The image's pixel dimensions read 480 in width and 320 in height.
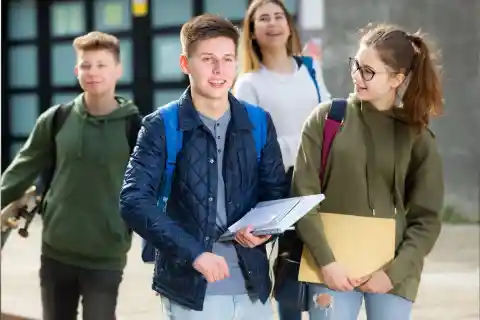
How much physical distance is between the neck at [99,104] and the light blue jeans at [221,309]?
1.26 metres

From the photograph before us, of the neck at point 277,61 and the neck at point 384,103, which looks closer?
the neck at point 384,103

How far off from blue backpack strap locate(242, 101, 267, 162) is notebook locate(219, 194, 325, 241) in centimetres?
17

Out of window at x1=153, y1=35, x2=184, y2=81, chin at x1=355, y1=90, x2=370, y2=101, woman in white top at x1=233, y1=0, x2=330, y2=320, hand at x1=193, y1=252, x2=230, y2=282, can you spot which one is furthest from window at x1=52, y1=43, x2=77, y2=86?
hand at x1=193, y1=252, x2=230, y2=282

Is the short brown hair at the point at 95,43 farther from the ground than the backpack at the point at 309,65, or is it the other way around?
the short brown hair at the point at 95,43

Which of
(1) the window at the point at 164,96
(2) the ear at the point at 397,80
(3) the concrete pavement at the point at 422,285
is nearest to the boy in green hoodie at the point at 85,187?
(2) the ear at the point at 397,80

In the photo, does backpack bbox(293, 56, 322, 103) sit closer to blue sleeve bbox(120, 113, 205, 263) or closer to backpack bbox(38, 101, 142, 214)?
backpack bbox(38, 101, 142, 214)

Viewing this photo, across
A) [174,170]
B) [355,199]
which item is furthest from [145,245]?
[355,199]

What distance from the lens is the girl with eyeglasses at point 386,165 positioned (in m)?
2.92

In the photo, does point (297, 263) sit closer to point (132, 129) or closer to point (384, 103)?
point (384, 103)

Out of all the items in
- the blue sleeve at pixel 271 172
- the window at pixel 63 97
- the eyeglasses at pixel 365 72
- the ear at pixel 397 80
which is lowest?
the blue sleeve at pixel 271 172

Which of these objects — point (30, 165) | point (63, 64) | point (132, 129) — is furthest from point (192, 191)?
point (63, 64)

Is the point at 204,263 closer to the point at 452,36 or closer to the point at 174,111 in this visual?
the point at 174,111

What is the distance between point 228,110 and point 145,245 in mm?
510

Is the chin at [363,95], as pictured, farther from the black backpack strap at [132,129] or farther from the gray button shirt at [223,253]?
the black backpack strap at [132,129]
